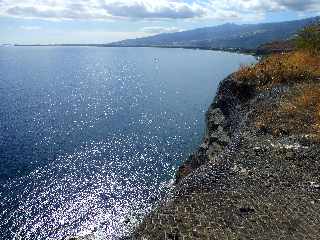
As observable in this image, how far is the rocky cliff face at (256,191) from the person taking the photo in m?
28.1

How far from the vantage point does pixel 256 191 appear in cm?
3347

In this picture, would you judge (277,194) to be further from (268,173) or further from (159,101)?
(159,101)

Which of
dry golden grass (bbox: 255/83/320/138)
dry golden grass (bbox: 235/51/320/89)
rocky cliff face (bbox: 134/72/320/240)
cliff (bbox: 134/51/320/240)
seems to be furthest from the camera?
dry golden grass (bbox: 235/51/320/89)

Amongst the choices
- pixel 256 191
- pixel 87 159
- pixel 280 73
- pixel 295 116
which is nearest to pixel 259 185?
pixel 256 191

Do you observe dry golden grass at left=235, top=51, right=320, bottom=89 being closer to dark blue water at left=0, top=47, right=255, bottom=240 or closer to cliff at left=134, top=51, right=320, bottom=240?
cliff at left=134, top=51, right=320, bottom=240

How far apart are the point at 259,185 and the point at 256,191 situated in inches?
52.3

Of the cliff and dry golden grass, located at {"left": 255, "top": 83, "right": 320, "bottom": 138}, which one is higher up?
dry golden grass, located at {"left": 255, "top": 83, "right": 320, "bottom": 138}

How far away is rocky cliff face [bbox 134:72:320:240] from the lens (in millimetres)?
28094

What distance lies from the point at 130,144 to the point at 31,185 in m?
31.2

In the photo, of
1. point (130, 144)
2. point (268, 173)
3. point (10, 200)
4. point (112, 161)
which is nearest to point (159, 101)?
point (130, 144)

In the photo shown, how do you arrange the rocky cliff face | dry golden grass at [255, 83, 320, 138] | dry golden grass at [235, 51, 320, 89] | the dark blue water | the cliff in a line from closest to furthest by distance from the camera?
the rocky cliff face < the cliff < dry golden grass at [255, 83, 320, 138] < the dark blue water < dry golden grass at [235, 51, 320, 89]

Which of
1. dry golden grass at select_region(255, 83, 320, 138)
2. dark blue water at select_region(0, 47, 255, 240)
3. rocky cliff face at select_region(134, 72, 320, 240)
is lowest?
dark blue water at select_region(0, 47, 255, 240)

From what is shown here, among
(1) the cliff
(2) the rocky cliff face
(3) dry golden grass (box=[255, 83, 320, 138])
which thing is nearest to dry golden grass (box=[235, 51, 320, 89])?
(1) the cliff

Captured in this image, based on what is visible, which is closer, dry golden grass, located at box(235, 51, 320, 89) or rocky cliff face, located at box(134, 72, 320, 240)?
rocky cliff face, located at box(134, 72, 320, 240)
